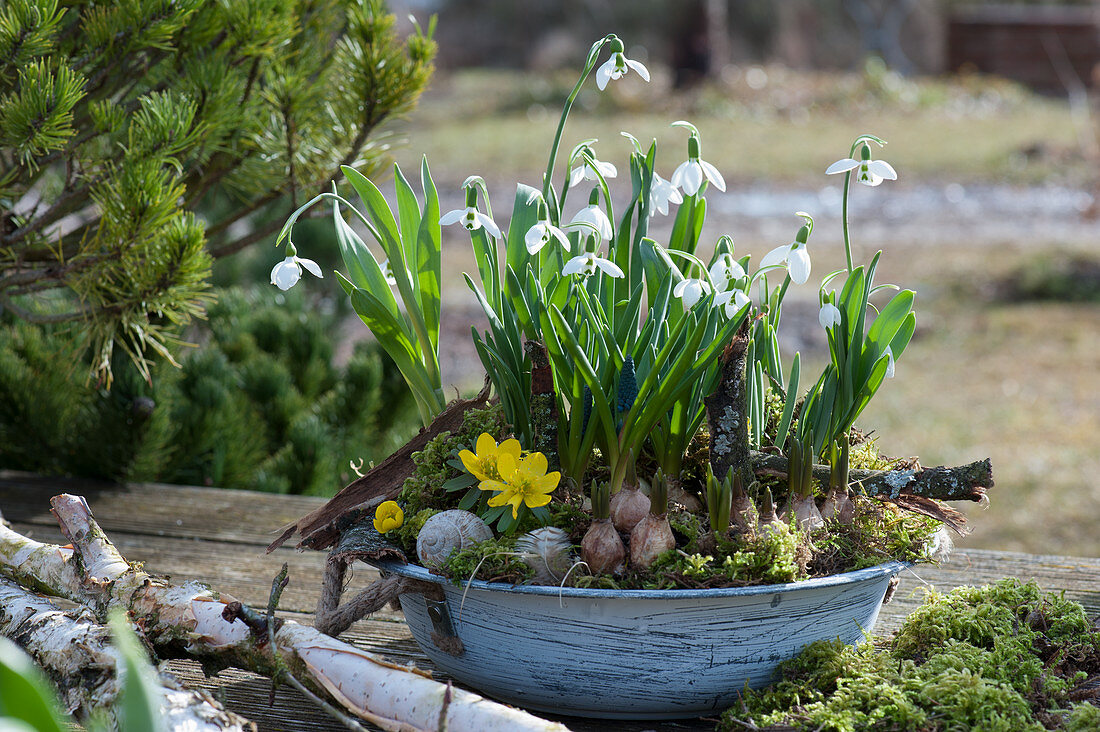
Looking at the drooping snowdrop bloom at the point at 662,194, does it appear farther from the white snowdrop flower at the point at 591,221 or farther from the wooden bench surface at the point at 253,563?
the wooden bench surface at the point at 253,563

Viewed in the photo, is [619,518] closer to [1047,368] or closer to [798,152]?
[1047,368]

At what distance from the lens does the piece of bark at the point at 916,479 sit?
3.77 feet

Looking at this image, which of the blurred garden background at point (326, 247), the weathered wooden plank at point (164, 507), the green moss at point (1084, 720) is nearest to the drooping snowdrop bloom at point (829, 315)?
the green moss at point (1084, 720)

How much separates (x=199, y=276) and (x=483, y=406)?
1.85 ft

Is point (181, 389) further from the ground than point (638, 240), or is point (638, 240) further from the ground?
point (638, 240)

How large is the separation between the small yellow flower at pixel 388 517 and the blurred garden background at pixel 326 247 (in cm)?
65

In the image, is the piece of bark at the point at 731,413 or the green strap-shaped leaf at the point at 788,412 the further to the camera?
the green strap-shaped leaf at the point at 788,412

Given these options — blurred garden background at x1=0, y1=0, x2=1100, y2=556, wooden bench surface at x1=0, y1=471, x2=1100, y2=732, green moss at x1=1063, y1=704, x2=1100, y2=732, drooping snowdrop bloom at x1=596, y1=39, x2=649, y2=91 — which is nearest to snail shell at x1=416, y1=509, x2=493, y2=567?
wooden bench surface at x1=0, y1=471, x2=1100, y2=732

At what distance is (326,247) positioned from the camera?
3904mm

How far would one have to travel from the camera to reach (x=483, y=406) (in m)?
1.38

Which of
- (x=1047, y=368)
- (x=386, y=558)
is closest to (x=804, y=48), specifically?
(x=1047, y=368)

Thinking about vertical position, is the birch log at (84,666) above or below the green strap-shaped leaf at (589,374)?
below

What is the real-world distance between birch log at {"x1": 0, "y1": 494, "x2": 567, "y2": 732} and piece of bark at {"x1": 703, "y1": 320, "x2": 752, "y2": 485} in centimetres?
37

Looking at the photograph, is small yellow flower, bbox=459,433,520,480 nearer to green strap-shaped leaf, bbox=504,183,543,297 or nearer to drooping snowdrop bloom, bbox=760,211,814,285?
green strap-shaped leaf, bbox=504,183,543,297
